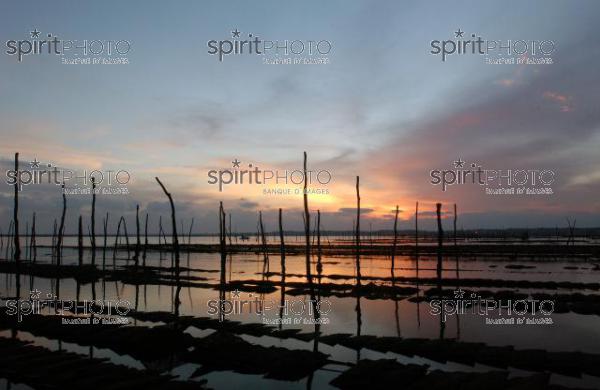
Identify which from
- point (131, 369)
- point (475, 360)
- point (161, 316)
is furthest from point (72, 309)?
point (475, 360)

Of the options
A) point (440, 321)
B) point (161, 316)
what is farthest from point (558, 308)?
point (161, 316)

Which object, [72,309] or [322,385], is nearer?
[322,385]

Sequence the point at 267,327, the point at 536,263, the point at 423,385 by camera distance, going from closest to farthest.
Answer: the point at 423,385, the point at 267,327, the point at 536,263

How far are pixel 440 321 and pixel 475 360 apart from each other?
591 centimetres

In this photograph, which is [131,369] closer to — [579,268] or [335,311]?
[335,311]

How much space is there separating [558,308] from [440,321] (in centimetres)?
553

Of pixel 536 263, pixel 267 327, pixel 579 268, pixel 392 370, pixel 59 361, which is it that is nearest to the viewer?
pixel 392 370

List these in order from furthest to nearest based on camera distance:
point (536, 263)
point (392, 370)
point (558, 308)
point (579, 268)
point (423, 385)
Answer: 1. point (536, 263)
2. point (579, 268)
3. point (558, 308)
4. point (392, 370)
5. point (423, 385)

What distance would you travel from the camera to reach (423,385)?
9406mm

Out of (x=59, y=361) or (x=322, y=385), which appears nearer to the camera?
(x=322, y=385)

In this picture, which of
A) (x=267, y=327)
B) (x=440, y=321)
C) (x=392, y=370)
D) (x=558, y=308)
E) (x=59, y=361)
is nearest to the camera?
(x=392, y=370)

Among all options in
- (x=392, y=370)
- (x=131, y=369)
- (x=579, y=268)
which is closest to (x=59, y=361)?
(x=131, y=369)

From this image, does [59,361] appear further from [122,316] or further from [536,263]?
[536,263]

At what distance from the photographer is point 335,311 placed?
19609 mm
